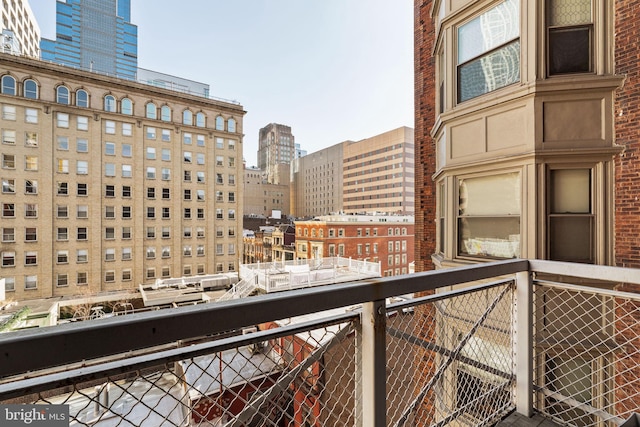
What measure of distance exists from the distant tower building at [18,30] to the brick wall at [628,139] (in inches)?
1499

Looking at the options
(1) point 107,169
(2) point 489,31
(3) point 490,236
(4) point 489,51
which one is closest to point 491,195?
(3) point 490,236

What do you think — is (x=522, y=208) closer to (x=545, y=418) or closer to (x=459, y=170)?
(x=459, y=170)

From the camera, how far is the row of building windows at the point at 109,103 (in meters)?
24.4

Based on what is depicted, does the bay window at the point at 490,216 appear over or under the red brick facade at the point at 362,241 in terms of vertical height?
over

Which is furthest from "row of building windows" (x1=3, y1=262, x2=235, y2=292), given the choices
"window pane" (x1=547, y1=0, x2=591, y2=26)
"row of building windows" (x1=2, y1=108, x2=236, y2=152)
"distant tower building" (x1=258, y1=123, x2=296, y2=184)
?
"distant tower building" (x1=258, y1=123, x2=296, y2=184)

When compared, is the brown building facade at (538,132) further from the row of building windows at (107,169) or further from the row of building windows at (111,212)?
the row of building windows at (107,169)

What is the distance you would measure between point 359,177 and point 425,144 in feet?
225

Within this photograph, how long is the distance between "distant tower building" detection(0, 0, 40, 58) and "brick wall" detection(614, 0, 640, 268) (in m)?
38.1

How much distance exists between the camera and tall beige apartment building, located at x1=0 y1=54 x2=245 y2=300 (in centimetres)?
2436

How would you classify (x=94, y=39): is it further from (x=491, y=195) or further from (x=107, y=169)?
(x=491, y=195)

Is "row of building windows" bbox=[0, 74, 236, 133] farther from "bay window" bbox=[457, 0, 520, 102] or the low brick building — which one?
"bay window" bbox=[457, 0, 520, 102]

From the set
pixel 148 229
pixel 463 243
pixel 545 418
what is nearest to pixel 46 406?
pixel 545 418

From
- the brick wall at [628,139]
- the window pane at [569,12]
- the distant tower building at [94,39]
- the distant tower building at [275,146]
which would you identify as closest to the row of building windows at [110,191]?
the window pane at [569,12]

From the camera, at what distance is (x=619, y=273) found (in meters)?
1.96
